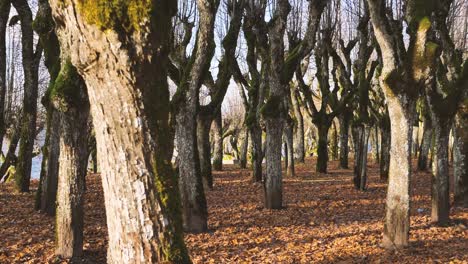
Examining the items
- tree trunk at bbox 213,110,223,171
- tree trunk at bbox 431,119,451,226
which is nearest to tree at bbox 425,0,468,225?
tree trunk at bbox 431,119,451,226

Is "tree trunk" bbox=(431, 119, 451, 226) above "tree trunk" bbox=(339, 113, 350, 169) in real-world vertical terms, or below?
below

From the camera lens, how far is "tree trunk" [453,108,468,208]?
11.0m

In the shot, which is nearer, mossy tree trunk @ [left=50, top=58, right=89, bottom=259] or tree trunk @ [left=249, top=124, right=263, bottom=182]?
mossy tree trunk @ [left=50, top=58, right=89, bottom=259]

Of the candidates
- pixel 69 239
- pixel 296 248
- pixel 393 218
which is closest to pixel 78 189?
pixel 69 239

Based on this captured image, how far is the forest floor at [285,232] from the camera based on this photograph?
7273mm

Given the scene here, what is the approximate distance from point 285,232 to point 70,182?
14.5ft

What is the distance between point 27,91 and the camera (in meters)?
12.7

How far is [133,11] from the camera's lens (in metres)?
3.31

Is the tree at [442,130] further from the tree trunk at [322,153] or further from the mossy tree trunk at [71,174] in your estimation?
the tree trunk at [322,153]

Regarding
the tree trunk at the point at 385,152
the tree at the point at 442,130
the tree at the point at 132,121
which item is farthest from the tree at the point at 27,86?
the tree trunk at the point at 385,152

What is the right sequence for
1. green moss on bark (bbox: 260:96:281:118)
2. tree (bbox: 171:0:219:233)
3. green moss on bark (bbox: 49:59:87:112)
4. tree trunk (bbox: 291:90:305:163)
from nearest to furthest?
1. green moss on bark (bbox: 49:59:87:112)
2. tree (bbox: 171:0:219:233)
3. green moss on bark (bbox: 260:96:281:118)
4. tree trunk (bbox: 291:90:305:163)

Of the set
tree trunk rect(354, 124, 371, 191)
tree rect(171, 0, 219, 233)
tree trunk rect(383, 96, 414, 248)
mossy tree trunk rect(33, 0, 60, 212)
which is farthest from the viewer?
tree trunk rect(354, 124, 371, 191)

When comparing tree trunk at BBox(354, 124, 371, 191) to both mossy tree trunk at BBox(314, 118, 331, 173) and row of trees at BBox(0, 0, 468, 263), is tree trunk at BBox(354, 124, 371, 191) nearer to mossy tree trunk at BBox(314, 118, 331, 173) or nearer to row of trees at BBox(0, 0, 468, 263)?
row of trees at BBox(0, 0, 468, 263)

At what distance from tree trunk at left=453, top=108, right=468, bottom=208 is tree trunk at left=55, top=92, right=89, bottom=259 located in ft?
29.1
